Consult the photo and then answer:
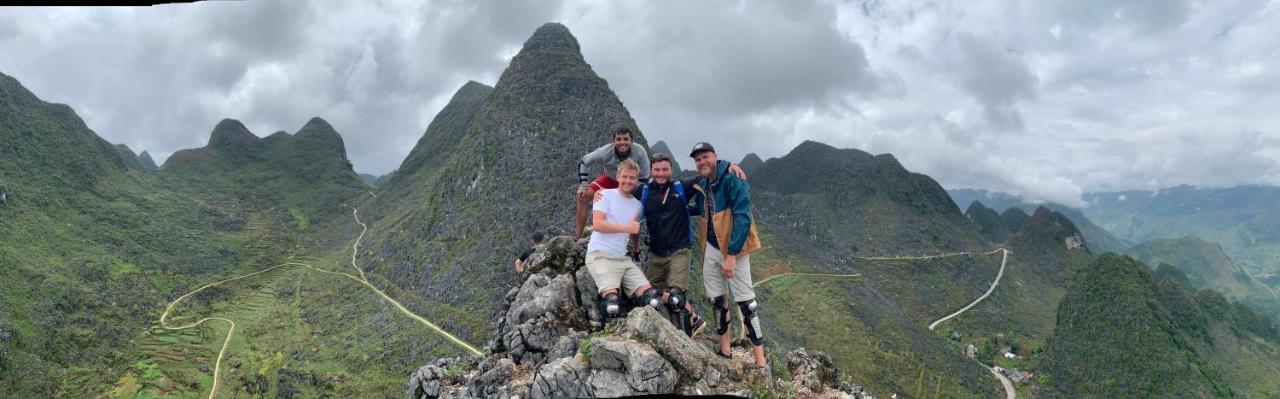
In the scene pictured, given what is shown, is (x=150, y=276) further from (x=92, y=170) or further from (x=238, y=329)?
(x=92, y=170)

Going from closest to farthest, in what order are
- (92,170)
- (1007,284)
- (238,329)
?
(238,329), (92,170), (1007,284)

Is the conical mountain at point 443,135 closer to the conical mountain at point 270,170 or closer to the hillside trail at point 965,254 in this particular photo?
the conical mountain at point 270,170

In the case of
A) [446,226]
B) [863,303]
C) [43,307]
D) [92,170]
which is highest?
[92,170]

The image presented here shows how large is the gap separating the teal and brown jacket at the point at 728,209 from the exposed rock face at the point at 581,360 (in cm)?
204

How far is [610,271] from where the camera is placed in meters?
10.4

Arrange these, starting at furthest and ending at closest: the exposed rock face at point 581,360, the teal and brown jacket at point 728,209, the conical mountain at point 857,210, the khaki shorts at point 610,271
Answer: the conical mountain at point 857,210, the khaki shorts at point 610,271, the teal and brown jacket at point 728,209, the exposed rock face at point 581,360

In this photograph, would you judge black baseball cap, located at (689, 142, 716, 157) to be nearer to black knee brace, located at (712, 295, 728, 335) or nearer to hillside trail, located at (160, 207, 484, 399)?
black knee brace, located at (712, 295, 728, 335)

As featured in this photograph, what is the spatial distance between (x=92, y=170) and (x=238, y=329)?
75178 mm

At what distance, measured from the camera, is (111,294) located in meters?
70.6

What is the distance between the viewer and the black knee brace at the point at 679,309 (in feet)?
34.8

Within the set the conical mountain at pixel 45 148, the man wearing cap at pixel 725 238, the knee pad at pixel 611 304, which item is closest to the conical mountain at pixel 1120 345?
the man wearing cap at pixel 725 238

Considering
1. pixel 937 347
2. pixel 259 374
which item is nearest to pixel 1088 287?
pixel 937 347

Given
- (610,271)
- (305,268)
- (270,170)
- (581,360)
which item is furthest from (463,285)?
(270,170)

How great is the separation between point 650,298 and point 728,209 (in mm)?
2419
